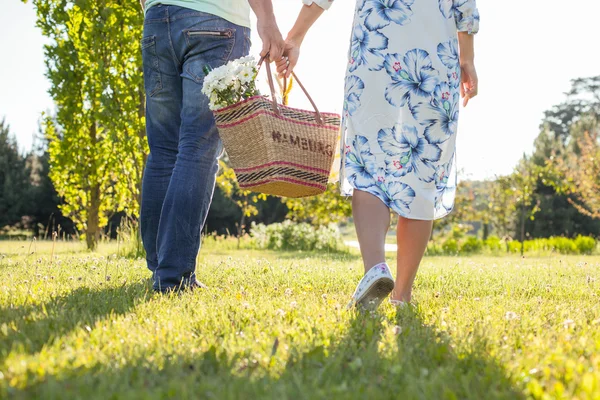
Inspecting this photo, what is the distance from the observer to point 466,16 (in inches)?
112

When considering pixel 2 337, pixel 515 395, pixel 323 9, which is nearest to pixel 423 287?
pixel 323 9

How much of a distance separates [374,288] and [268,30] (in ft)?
4.82

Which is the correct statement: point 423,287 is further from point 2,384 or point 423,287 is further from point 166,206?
point 2,384

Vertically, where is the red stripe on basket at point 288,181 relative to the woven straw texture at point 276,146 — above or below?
below

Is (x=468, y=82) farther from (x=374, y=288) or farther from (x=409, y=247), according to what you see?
(x=374, y=288)

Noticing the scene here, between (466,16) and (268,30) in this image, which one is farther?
(268,30)

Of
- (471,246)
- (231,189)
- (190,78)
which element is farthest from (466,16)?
(231,189)

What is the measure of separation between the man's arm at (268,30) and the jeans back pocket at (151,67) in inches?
23.8

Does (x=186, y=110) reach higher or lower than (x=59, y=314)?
higher

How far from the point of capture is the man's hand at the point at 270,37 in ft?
10.2

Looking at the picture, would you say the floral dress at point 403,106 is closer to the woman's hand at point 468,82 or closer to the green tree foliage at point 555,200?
the woman's hand at point 468,82

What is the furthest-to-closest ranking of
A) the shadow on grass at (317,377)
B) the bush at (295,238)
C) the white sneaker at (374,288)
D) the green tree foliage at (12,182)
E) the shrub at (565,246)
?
the green tree foliage at (12,182), the shrub at (565,246), the bush at (295,238), the white sneaker at (374,288), the shadow on grass at (317,377)

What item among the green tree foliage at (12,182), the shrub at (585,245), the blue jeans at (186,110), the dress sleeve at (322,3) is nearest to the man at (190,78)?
the blue jeans at (186,110)

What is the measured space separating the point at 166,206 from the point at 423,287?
5.27ft
